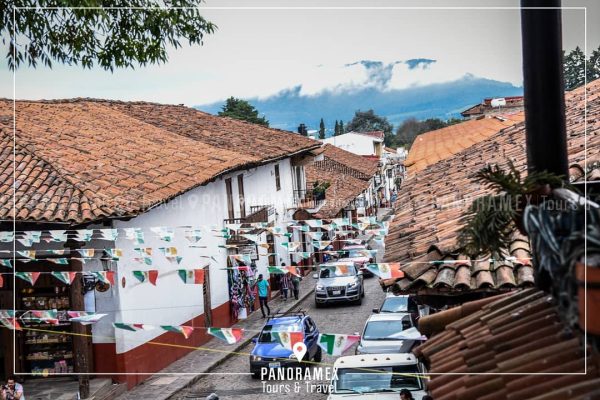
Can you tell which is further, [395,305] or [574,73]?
[574,73]

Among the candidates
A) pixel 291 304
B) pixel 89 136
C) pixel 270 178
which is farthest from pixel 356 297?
pixel 89 136

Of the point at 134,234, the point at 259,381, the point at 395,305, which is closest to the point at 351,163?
the point at 395,305

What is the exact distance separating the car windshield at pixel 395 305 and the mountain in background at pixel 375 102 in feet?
68.0

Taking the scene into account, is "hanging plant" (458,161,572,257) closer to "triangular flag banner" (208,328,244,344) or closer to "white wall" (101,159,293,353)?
"triangular flag banner" (208,328,244,344)

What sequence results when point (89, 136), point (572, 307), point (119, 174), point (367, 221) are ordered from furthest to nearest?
point (89, 136) → point (119, 174) → point (367, 221) → point (572, 307)

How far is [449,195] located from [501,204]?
A: 6.00 metres

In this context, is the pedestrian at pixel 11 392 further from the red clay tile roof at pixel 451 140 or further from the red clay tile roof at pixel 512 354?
the red clay tile roof at pixel 512 354

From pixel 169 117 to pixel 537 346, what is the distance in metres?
25.8

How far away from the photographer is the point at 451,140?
2194 cm

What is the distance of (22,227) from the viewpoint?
45.1 feet

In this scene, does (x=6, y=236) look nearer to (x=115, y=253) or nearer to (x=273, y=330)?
(x=115, y=253)

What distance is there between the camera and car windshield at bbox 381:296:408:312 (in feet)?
59.6

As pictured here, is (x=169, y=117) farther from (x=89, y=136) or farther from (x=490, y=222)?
(x=490, y=222)

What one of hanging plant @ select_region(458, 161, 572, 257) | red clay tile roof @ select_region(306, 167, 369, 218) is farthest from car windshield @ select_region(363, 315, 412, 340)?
red clay tile roof @ select_region(306, 167, 369, 218)
